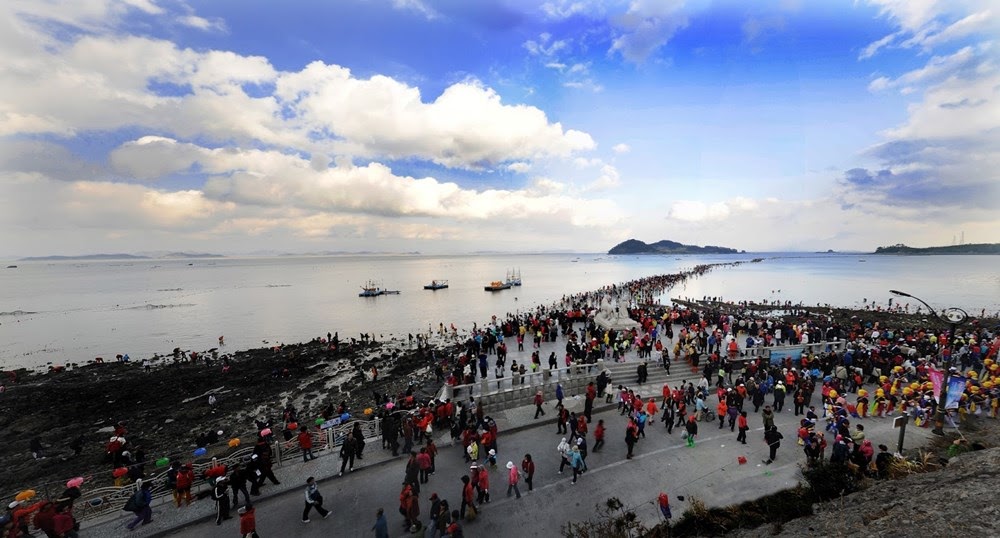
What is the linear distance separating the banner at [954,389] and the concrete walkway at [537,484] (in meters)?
1.40

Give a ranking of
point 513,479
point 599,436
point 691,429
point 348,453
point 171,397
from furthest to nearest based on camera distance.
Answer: point 171,397, point 691,429, point 599,436, point 348,453, point 513,479

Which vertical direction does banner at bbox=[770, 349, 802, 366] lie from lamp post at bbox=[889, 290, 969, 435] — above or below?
below

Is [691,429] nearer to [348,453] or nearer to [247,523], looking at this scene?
[348,453]

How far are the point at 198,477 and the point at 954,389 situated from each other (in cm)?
2305

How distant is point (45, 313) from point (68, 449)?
224ft

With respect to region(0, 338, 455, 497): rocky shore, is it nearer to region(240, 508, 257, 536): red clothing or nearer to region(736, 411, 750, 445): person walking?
region(240, 508, 257, 536): red clothing

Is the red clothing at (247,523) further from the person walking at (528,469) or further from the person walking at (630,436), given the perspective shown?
the person walking at (630,436)

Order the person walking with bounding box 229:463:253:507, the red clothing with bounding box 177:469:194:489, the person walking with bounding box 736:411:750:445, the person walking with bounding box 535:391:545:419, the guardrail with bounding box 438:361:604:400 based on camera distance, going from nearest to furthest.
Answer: the person walking with bounding box 229:463:253:507
the red clothing with bounding box 177:469:194:489
the person walking with bounding box 736:411:750:445
the person walking with bounding box 535:391:545:419
the guardrail with bounding box 438:361:604:400

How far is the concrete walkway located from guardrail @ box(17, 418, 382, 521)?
1.96 feet

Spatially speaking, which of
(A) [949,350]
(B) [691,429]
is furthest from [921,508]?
(B) [691,429]

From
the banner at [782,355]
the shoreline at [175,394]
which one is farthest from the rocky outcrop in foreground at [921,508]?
the shoreline at [175,394]

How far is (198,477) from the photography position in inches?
469

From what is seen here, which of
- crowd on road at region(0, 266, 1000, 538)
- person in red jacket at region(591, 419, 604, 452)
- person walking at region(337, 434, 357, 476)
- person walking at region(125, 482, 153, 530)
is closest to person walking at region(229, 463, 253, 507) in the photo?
crowd on road at region(0, 266, 1000, 538)

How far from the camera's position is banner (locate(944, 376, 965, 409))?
1232cm
